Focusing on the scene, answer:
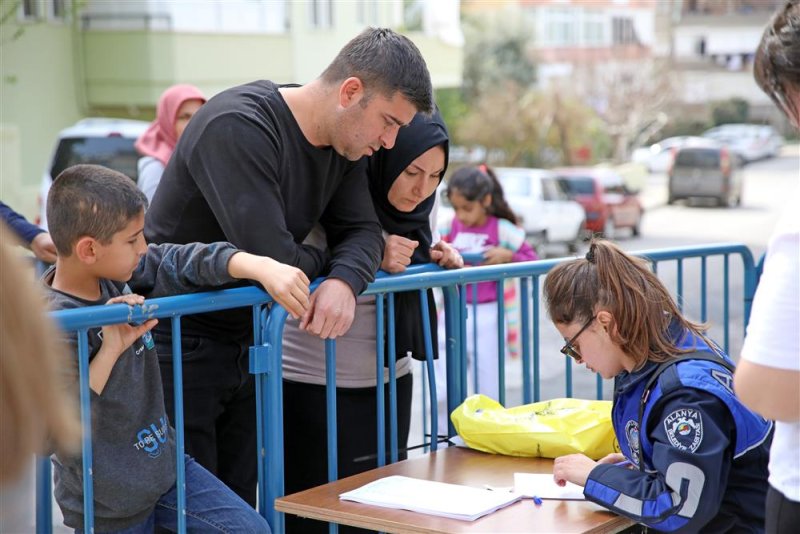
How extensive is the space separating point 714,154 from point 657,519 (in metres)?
30.0

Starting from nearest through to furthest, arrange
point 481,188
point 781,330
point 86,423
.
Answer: point 781,330, point 86,423, point 481,188

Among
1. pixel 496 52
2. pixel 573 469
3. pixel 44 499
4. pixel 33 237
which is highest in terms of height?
pixel 496 52

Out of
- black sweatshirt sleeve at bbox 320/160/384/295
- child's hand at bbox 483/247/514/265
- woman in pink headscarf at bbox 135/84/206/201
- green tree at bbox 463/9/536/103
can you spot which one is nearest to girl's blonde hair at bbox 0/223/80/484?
black sweatshirt sleeve at bbox 320/160/384/295

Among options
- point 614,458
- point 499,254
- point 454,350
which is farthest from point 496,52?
point 614,458

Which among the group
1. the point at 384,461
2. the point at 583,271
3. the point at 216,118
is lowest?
the point at 384,461

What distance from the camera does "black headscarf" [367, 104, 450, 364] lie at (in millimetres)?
3584

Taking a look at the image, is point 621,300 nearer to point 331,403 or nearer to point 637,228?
point 331,403

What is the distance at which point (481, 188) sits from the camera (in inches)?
273

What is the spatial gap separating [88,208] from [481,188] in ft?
13.8

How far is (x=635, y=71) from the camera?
4481cm

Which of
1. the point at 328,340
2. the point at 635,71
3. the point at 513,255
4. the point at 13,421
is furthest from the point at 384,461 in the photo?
the point at 635,71

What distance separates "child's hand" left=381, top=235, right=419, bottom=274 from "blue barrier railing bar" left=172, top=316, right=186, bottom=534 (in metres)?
0.83

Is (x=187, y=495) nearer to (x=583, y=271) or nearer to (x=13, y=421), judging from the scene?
(x=583, y=271)

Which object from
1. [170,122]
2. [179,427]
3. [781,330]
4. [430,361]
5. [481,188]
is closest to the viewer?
[781,330]
